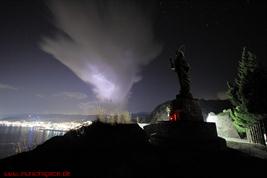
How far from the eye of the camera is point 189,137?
1309 centimetres

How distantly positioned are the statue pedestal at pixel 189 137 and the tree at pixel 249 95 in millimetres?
6775

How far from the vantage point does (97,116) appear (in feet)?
66.7

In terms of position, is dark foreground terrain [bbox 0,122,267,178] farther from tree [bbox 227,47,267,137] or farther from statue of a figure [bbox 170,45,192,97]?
tree [bbox 227,47,267,137]

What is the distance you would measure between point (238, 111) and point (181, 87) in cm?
834

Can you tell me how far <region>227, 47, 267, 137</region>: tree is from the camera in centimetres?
1720

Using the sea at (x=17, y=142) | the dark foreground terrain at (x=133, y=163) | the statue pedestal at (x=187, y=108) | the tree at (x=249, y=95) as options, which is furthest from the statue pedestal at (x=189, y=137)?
the sea at (x=17, y=142)

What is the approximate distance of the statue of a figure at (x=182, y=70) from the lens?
16.5 metres

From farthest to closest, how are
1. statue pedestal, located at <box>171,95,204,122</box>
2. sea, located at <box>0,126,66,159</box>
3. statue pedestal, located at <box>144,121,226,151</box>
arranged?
sea, located at <box>0,126,66,159</box> → statue pedestal, located at <box>171,95,204,122</box> → statue pedestal, located at <box>144,121,226,151</box>

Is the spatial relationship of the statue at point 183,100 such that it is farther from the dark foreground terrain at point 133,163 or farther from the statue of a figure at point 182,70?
the dark foreground terrain at point 133,163

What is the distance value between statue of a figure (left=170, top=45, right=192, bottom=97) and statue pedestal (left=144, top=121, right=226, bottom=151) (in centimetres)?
368

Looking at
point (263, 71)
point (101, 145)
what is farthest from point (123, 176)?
point (263, 71)

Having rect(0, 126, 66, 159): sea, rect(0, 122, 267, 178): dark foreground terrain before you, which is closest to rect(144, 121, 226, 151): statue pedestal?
rect(0, 122, 267, 178): dark foreground terrain

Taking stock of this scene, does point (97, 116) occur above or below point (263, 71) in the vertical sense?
below

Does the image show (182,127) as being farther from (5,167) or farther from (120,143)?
(5,167)
